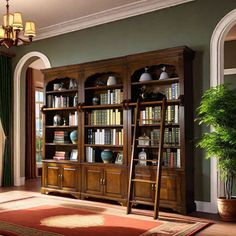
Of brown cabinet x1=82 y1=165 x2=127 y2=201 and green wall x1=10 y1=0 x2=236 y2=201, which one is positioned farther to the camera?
brown cabinet x1=82 y1=165 x2=127 y2=201

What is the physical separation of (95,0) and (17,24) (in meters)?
1.64

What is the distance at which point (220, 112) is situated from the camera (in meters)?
4.32

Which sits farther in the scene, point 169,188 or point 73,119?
point 73,119

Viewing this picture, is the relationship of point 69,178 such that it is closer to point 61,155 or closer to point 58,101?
point 61,155

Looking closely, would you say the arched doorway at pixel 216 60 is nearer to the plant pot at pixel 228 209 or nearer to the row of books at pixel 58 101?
the plant pot at pixel 228 209

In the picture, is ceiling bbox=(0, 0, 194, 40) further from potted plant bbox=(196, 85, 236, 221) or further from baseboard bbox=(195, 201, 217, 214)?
baseboard bbox=(195, 201, 217, 214)

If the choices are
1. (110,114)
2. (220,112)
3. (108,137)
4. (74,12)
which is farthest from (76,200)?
(74,12)

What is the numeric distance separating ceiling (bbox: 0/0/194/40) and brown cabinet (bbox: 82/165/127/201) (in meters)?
2.66

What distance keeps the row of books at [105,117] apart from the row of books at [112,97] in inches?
6.2

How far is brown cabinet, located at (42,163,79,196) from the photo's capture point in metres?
6.04

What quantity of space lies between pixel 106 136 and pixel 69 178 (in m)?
1.07

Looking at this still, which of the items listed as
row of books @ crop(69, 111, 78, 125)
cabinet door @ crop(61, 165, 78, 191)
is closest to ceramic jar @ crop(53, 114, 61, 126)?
row of books @ crop(69, 111, 78, 125)

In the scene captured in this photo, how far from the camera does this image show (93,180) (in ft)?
18.9

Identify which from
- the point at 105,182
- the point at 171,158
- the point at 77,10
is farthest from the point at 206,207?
the point at 77,10
